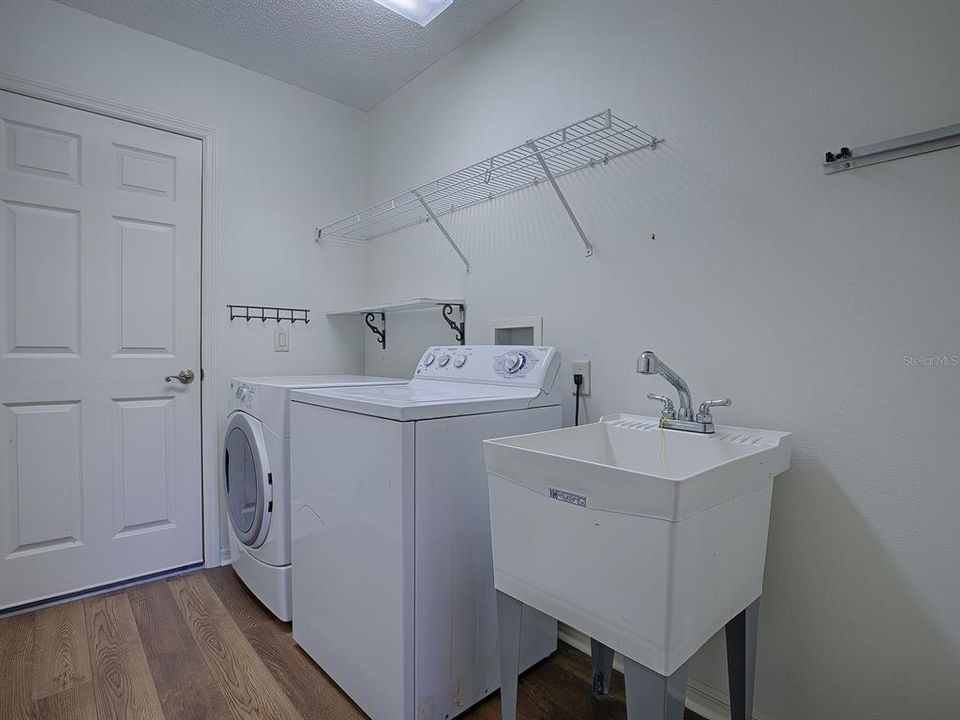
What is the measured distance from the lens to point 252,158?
246cm

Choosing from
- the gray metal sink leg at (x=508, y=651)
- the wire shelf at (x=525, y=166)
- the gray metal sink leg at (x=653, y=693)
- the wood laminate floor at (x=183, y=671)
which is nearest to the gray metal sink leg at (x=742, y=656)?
the wood laminate floor at (x=183, y=671)

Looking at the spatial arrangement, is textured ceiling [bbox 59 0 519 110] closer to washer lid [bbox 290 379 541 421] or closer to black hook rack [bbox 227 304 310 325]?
black hook rack [bbox 227 304 310 325]

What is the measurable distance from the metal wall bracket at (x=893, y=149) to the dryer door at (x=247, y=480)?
1.93 metres

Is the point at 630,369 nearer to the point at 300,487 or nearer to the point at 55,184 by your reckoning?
the point at 300,487

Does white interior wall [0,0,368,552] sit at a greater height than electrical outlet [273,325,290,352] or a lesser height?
greater

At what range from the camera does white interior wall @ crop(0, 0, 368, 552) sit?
198 centimetres

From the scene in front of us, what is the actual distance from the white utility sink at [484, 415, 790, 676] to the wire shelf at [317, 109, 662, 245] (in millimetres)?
894

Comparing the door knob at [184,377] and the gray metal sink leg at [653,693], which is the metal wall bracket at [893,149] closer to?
the gray metal sink leg at [653,693]

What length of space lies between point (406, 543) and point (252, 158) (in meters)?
2.16

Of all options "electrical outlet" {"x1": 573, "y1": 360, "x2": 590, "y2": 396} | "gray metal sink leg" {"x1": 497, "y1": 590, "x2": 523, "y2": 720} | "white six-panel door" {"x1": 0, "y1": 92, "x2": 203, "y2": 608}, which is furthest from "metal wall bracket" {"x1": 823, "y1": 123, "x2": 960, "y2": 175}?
"white six-panel door" {"x1": 0, "y1": 92, "x2": 203, "y2": 608}

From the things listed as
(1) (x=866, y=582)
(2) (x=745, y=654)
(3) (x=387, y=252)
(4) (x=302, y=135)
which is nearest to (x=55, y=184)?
(4) (x=302, y=135)

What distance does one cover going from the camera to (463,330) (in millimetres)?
2201

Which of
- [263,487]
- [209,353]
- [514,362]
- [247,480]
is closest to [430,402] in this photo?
[514,362]

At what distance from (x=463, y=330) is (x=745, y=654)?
4.94 feet
